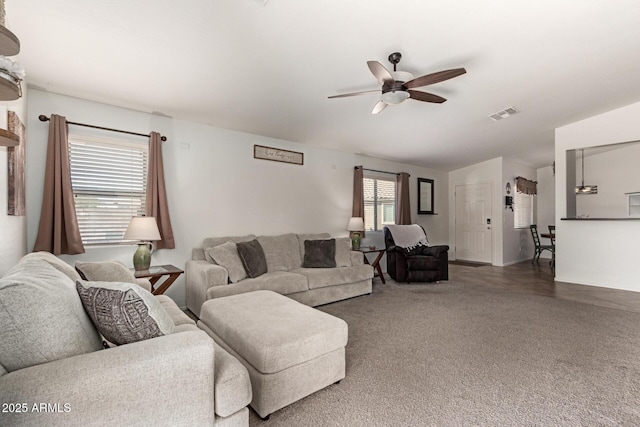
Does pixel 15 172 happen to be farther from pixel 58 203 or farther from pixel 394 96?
pixel 394 96

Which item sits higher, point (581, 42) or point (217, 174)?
point (581, 42)

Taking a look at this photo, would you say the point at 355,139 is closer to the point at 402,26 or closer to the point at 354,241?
the point at 354,241

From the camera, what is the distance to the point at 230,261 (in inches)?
131

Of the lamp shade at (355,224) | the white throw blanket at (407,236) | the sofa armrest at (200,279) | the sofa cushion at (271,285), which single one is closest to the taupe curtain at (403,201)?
the white throw blanket at (407,236)

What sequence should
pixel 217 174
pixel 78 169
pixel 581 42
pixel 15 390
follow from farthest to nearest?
pixel 217 174
pixel 78 169
pixel 581 42
pixel 15 390

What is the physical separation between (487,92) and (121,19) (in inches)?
144

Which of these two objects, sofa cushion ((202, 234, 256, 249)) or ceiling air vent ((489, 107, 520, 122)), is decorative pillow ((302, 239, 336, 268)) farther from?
ceiling air vent ((489, 107, 520, 122))

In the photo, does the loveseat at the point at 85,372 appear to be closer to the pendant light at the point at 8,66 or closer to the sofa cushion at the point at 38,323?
the sofa cushion at the point at 38,323

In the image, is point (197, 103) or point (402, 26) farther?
point (197, 103)

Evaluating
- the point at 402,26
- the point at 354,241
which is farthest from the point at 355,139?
the point at 402,26

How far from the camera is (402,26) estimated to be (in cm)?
228

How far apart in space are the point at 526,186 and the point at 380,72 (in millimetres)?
6973

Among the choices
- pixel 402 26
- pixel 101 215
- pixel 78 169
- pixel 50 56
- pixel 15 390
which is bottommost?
pixel 15 390

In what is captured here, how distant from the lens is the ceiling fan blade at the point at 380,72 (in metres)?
2.24
